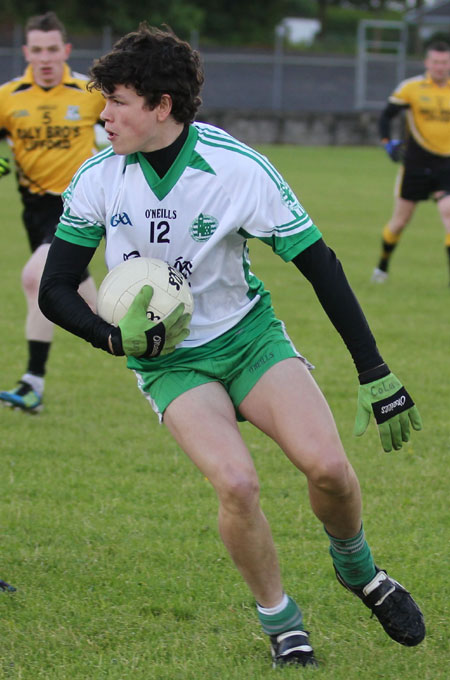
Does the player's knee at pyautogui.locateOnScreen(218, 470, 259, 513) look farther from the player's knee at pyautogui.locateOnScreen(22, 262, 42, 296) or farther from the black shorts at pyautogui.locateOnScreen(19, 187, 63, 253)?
the black shorts at pyautogui.locateOnScreen(19, 187, 63, 253)

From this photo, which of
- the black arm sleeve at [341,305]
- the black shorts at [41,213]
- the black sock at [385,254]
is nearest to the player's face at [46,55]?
the black shorts at [41,213]

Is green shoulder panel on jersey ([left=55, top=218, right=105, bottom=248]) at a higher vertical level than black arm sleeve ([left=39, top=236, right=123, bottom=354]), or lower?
higher

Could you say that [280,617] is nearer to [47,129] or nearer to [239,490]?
[239,490]

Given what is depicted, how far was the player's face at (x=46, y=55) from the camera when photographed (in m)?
7.07

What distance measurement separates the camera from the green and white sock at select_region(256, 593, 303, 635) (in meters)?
3.58

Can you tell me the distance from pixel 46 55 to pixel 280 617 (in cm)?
484

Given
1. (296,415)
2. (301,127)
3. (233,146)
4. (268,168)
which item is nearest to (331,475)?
(296,415)

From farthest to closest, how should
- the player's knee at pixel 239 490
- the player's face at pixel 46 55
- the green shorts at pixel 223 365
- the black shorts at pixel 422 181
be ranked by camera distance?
1. the black shorts at pixel 422 181
2. the player's face at pixel 46 55
3. the green shorts at pixel 223 365
4. the player's knee at pixel 239 490

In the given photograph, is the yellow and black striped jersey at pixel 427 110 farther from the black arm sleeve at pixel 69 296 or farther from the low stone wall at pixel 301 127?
the low stone wall at pixel 301 127

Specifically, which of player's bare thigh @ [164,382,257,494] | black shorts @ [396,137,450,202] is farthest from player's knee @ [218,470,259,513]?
black shorts @ [396,137,450,202]

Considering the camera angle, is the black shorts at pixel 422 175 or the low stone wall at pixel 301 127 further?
the low stone wall at pixel 301 127

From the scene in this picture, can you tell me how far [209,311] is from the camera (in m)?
3.89

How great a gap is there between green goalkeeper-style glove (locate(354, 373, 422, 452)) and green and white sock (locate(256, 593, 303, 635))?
64cm

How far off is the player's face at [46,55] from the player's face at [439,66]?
18.7ft
